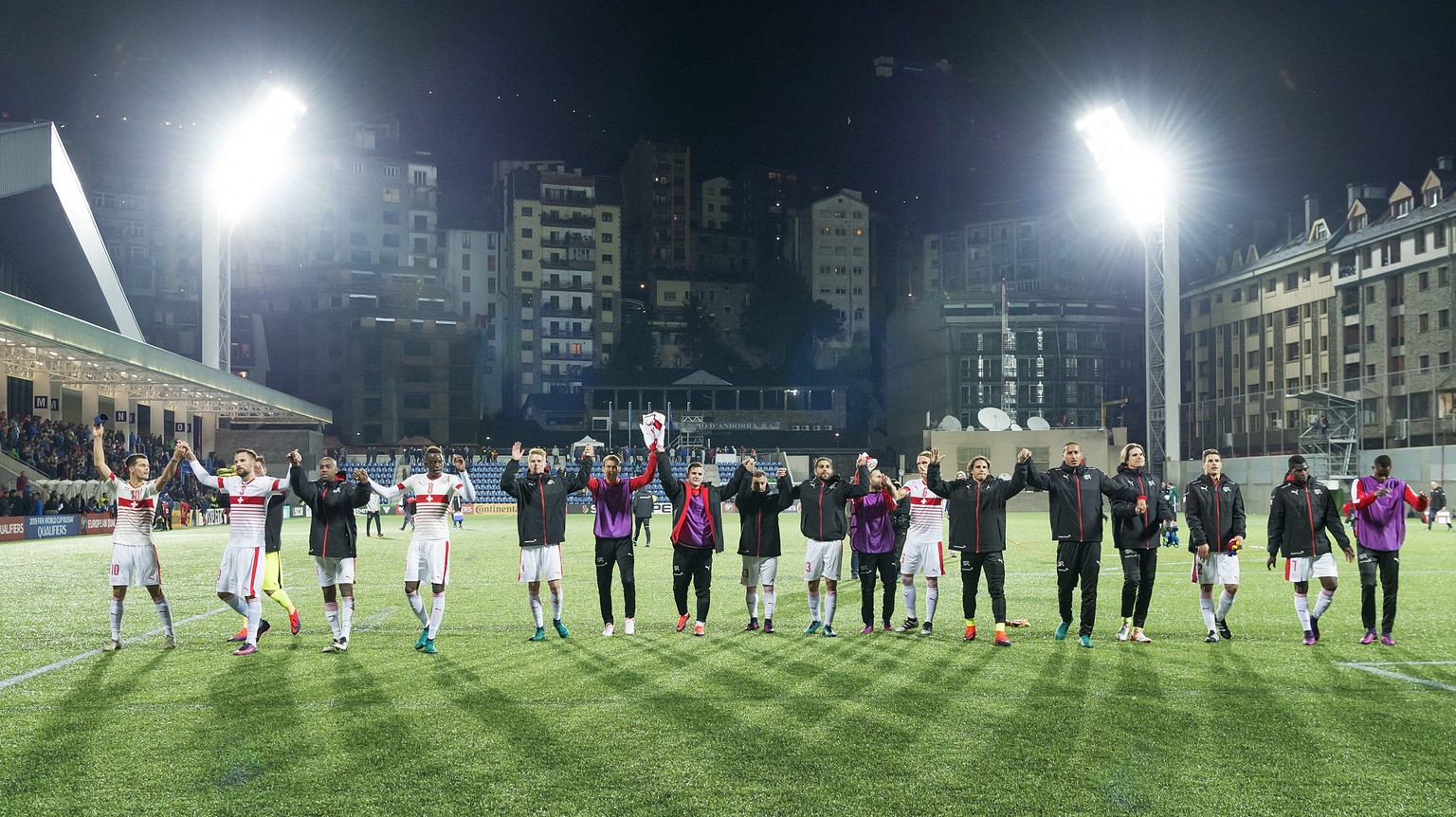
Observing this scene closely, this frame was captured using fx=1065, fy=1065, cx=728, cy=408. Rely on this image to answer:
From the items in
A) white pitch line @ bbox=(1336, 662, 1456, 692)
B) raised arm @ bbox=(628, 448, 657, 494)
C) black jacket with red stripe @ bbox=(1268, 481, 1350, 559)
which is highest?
raised arm @ bbox=(628, 448, 657, 494)

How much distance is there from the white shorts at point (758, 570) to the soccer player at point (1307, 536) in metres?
5.95

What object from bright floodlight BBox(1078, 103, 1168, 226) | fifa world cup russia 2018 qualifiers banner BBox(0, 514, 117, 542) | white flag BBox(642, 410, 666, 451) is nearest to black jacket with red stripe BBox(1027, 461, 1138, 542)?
white flag BBox(642, 410, 666, 451)

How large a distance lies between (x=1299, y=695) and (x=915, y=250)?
134668 mm

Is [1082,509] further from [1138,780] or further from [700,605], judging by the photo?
[1138,780]

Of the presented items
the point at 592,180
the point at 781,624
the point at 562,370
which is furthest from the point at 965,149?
the point at 781,624

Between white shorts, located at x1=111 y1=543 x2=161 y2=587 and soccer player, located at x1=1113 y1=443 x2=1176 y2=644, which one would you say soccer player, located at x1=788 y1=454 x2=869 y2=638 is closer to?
soccer player, located at x1=1113 y1=443 x2=1176 y2=644

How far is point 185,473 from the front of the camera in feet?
165

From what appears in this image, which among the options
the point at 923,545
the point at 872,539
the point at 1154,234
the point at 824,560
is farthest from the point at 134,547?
the point at 1154,234

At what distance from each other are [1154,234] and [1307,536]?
51.8 metres

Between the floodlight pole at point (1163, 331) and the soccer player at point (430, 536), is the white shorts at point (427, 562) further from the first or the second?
the floodlight pole at point (1163, 331)

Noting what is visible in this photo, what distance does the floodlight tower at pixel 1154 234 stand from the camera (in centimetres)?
5603

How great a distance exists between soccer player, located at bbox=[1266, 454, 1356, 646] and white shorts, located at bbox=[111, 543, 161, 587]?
12.9 metres

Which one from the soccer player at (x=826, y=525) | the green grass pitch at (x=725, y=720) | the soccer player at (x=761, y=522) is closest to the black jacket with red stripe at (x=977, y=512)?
the soccer player at (x=826, y=525)

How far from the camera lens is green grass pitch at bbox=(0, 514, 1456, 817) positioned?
642 cm
